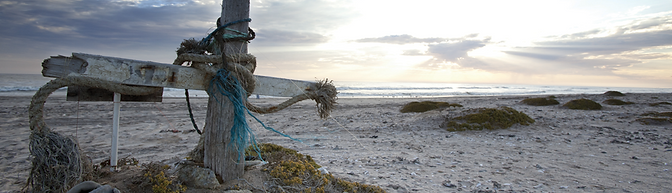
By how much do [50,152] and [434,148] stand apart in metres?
6.36

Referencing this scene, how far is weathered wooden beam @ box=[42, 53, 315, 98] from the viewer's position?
2348mm

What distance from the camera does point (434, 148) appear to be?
6.82 m

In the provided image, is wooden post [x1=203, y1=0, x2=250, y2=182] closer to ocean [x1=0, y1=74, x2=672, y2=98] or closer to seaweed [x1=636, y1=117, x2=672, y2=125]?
ocean [x1=0, y1=74, x2=672, y2=98]

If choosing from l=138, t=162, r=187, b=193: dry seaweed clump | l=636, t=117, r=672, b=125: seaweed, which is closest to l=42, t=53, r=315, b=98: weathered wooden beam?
l=138, t=162, r=187, b=193: dry seaweed clump

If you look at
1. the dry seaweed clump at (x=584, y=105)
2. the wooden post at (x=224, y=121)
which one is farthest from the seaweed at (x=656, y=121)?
the wooden post at (x=224, y=121)

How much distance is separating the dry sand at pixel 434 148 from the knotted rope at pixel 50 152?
221 cm

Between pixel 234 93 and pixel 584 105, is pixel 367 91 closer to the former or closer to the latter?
pixel 584 105

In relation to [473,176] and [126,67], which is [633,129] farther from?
[126,67]

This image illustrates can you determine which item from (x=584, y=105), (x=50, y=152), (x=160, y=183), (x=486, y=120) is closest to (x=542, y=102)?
(x=584, y=105)

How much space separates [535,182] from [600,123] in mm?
7826

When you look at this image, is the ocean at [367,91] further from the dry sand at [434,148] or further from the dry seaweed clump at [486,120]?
the dry seaweed clump at [486,120]

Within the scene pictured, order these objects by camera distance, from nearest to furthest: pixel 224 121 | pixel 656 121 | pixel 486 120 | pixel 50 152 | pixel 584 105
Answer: pixel 50 152 → pixel 224 121 → pixel 486 120 → pixel 656 121 → pixel 584 105

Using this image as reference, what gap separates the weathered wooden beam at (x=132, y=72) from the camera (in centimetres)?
235

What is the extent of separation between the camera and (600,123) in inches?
392
